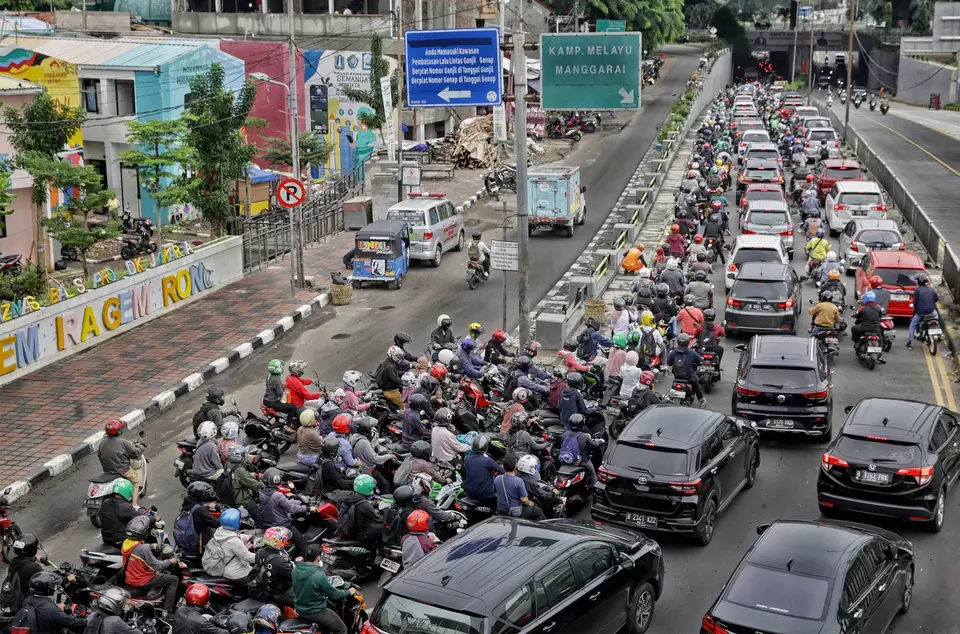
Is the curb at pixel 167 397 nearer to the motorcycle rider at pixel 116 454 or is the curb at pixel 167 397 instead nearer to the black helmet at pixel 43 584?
the motorcycle rider at pixel 116 454

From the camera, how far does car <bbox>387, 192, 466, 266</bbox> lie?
29438mm

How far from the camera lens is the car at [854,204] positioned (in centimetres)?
3262

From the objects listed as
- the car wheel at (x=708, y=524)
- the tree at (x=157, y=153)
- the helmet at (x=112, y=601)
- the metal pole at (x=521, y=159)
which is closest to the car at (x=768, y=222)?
the metal pole at (x=521, y=159)

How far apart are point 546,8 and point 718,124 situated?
26.7 meters

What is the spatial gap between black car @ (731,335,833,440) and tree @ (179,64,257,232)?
16895 mm

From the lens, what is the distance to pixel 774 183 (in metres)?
39.3

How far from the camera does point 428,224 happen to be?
2978 centimetres

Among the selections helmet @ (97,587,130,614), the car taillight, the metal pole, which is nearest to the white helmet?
helmet @ (97,587,130,614)

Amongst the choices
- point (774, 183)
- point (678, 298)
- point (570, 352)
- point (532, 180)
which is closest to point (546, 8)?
point (774, 183)

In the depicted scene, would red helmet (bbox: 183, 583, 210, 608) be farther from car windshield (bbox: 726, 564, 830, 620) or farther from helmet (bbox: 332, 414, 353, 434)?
car windshield (bbox: 726, 564, 830, 620)

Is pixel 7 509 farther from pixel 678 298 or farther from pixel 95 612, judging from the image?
pixel 678 298

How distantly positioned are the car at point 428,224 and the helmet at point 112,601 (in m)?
19.4

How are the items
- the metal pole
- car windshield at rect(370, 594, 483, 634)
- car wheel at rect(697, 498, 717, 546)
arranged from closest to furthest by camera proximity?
car windshield at rect(370, 594, 483, 634) < car wheel at rect(697, 498, 717, 546) < the metal pole

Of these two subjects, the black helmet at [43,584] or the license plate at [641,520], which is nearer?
the black helmet at [43,584]
